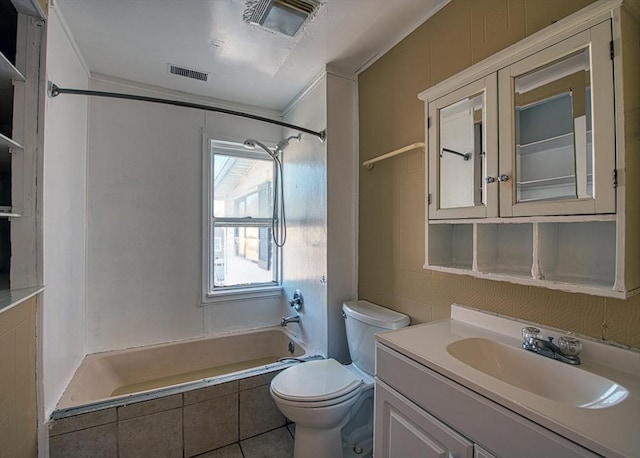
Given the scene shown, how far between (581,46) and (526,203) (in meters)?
0.47

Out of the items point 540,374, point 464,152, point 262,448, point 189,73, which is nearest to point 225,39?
point 189,73

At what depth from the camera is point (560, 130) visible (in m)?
0.93

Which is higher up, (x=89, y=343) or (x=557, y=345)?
(x=557, y=345)

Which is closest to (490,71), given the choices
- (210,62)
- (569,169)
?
(569,169)

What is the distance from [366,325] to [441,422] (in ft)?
2.46

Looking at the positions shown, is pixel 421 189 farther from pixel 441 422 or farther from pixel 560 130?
pixel 441 422

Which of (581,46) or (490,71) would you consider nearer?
(581,46)

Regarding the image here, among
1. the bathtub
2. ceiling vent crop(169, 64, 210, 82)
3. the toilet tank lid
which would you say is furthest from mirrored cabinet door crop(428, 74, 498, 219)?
ceiling vent crop(169, 64, 210, 82)

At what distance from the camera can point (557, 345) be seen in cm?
93

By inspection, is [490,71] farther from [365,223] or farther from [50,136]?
[50,136]

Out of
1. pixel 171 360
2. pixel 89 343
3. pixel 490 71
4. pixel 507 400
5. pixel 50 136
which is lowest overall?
pixel 171 360

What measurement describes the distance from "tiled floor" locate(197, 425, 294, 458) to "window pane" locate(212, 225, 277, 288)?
3.95ft

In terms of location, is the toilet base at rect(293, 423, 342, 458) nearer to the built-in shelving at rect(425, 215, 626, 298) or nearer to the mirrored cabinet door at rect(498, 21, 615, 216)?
the built-in shelving at rect(425, 215, 626, 298)

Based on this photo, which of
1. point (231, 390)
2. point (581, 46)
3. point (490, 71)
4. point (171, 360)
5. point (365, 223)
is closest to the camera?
point (581, 46)
